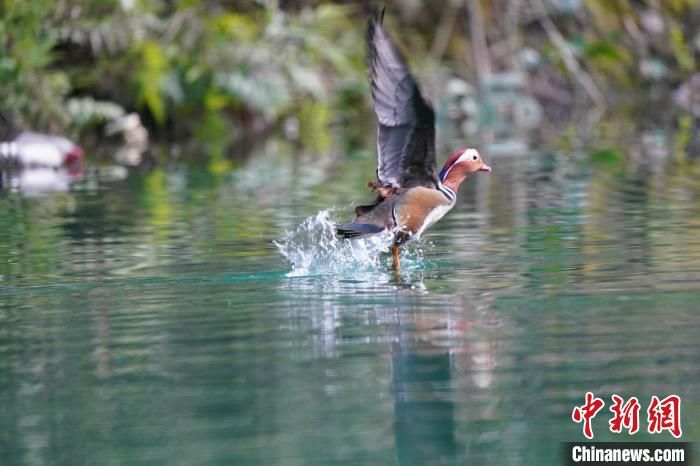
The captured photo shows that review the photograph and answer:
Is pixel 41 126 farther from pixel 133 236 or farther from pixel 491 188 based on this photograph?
pixel 133 236

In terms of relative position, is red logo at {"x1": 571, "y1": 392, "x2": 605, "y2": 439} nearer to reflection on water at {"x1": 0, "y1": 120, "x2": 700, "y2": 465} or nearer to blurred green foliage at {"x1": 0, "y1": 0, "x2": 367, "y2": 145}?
reflection on water at {"x1": 0, "y1": 120, "x2": 700, "y2": 465}

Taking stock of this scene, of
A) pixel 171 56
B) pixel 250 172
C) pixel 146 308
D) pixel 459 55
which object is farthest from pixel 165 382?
pixel 459 55

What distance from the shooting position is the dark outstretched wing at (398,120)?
712cm

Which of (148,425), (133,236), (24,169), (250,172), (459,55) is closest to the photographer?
(148,425)

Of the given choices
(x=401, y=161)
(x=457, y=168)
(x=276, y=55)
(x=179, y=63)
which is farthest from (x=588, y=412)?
(x=276, y=55)

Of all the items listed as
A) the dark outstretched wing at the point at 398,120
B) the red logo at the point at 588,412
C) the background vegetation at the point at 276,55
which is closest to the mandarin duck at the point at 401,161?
the dark outstretched wing at the point at 398,120

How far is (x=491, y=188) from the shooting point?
42.0 ft

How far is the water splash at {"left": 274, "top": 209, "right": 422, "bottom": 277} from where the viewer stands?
8.05 meters

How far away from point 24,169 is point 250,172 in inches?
121

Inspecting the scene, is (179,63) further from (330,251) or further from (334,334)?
(334,334)

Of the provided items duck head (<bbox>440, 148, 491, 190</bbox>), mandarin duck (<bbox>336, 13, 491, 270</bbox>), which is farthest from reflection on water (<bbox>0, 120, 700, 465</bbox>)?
duck head (<bbox>440, 148, 491, 190</bbox>)

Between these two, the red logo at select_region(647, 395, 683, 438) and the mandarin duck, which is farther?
the mandarin duck

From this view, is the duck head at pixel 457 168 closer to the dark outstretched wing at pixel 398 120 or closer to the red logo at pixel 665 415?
the dark outstretched wing at pixel 398 120

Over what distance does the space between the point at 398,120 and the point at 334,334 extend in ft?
5.34
